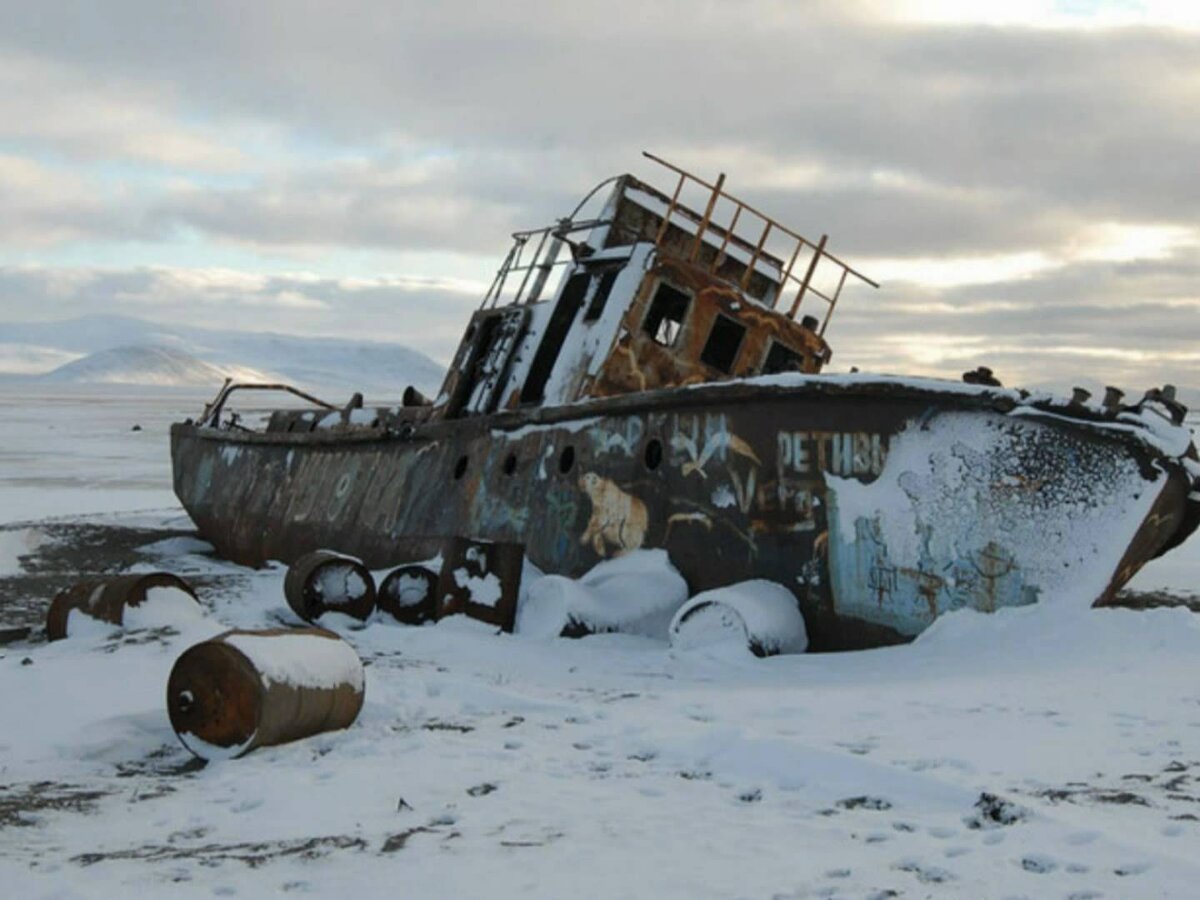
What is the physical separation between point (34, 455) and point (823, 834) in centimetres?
3378

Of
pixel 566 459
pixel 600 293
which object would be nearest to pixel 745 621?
pixel 566 459

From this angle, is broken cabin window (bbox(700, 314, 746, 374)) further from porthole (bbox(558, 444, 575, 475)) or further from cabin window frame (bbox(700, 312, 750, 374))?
porthole (bbox(558, 444, 575, 475))

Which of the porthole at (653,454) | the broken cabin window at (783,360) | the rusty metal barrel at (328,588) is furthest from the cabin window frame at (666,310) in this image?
the rusty metal barrel at (328,588)

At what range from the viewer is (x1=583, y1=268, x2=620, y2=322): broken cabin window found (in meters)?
10.9

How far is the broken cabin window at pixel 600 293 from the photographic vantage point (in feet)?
35.8

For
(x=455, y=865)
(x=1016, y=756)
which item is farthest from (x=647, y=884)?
(x=1016, y=756)

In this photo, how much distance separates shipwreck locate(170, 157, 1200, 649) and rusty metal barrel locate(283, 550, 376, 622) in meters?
1.02

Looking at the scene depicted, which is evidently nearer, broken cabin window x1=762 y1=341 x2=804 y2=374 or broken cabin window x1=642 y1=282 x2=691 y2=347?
broken cabin window x1=642 y1=282 x2=691 y2=347

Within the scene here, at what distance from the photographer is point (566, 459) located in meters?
9.31

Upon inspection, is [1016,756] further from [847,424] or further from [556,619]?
[556,619]

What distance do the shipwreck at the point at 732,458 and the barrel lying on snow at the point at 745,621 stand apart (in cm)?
12

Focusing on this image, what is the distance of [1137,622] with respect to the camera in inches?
269

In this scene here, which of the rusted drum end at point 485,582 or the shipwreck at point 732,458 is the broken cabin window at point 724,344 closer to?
the shipwreck at point 732,458

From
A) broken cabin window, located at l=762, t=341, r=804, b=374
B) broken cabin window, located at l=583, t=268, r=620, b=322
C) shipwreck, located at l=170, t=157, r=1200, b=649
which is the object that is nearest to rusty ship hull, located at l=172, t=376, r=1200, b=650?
shipwreck, located at l=170, t=157, r=1200, b=649
